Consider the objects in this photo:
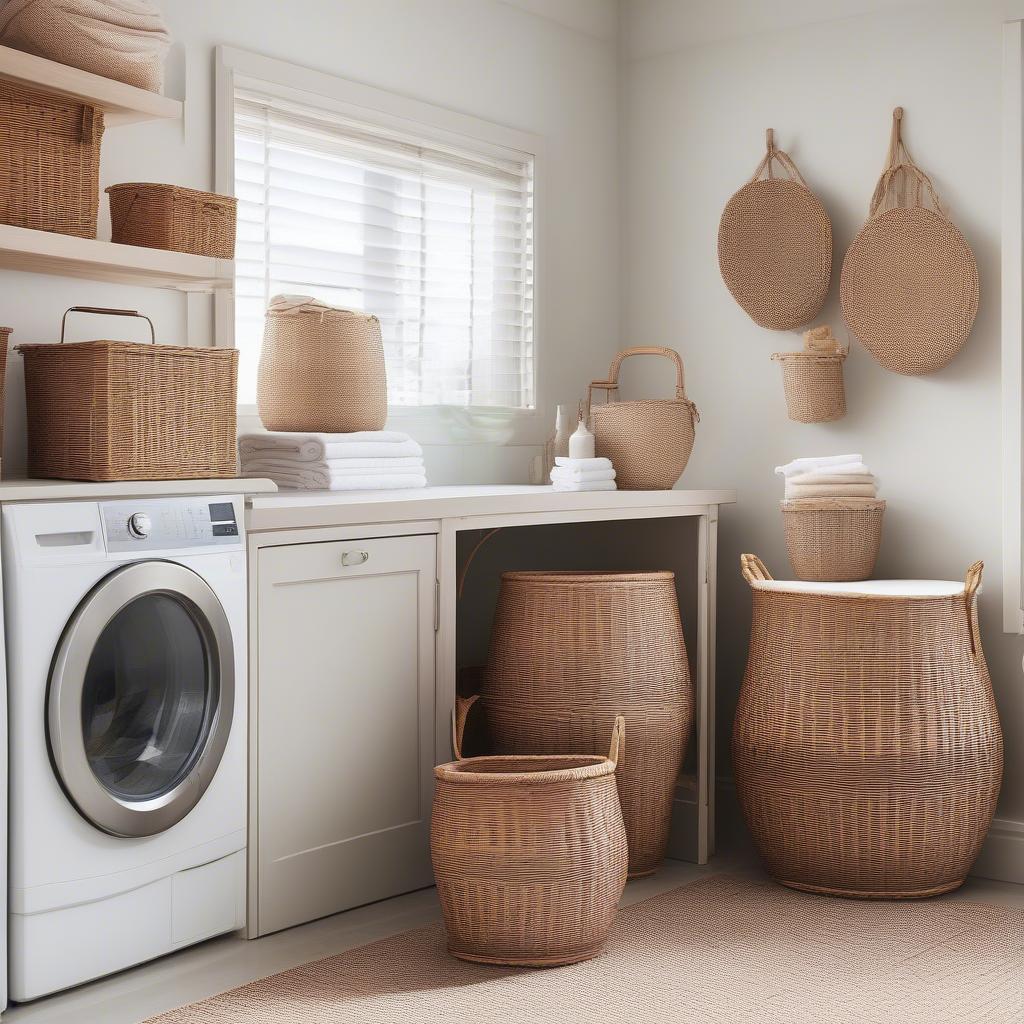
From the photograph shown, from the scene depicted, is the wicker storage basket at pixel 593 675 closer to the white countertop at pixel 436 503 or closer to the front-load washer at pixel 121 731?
the white countertop at pixel 436 503

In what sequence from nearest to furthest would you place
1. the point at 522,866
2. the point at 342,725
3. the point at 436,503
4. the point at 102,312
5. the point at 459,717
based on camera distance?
1. the point at 522,866
2. the point at 102,312
3. the point at 342,725
4. the point at 436,503
5. the point at 459,717

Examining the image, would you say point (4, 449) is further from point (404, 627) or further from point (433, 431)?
point (433, 431)

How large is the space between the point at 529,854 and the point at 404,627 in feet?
1.83

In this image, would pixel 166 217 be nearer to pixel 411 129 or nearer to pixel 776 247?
pixel 411 129

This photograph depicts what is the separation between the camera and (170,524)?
2256 mm

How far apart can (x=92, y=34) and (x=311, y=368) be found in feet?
2.72

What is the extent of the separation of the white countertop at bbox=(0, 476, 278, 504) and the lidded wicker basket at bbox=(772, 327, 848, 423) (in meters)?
1.50

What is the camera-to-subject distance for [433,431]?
3377 mm

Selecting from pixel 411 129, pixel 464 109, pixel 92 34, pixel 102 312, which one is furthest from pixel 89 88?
pixel 464 109

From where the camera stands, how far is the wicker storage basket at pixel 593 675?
9.28 feet

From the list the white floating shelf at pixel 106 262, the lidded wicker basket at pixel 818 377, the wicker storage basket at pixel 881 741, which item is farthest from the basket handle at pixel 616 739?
the white floating shelf at pixel 106 262

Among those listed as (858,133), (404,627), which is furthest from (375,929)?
(858,133)

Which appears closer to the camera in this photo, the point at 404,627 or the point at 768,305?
the point at 404,627

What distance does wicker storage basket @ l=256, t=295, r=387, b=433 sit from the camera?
283 centimetres
